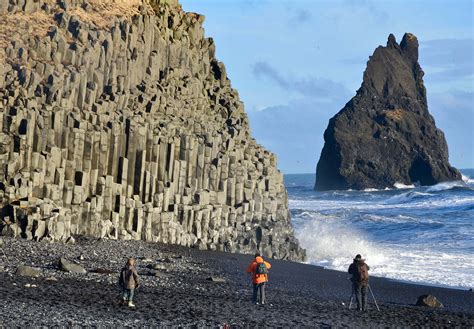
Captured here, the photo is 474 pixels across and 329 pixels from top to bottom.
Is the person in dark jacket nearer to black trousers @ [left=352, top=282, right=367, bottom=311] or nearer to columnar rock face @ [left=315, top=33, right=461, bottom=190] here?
black trousers @ [left=352, top=282, right=367, bottom=311]

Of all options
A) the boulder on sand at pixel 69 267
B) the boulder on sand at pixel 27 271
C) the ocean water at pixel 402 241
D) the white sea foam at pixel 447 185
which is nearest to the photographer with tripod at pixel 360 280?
the boulder on sand at pixel 69 267

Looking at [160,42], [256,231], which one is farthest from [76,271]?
[160,42]

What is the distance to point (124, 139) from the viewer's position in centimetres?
4891

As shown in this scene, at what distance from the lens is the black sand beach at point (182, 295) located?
26.0 meters

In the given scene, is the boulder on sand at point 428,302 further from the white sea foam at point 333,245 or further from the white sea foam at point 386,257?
the white sea foam at point 333,245

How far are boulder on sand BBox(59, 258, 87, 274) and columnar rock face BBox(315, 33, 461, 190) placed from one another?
139 meters

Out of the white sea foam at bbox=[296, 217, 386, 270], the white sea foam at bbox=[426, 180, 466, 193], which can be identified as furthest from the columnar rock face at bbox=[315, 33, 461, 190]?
the white sea foam at bbox=[296, 217, 386, 270]

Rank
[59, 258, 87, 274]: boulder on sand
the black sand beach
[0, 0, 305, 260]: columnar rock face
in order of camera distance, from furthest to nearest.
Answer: [0, 0, 305, 260]: columnar rock face → [59, 258, 87, 274]: boulder on sand → the black sand beach

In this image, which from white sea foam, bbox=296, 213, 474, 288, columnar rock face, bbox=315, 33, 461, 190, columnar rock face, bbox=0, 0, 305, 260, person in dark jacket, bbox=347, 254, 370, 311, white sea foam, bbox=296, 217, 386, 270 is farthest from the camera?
columnar rock face, bbox=315, 33, 461, 190

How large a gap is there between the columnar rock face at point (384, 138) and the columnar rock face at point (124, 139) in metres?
113

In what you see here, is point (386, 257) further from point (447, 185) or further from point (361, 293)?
point (447, 185)

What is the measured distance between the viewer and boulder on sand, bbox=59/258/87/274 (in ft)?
110

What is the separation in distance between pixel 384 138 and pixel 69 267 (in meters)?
148

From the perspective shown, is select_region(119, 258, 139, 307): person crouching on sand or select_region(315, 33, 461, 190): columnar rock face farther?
select_region(315, 33, 461, 190): columnar rock face
